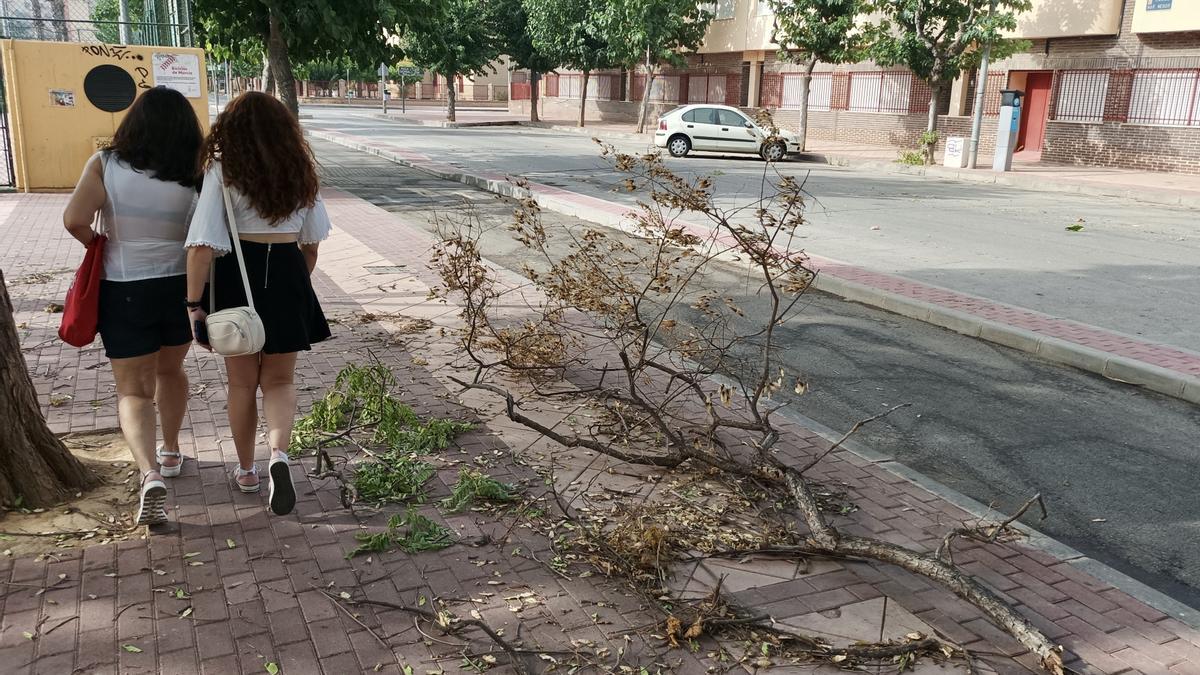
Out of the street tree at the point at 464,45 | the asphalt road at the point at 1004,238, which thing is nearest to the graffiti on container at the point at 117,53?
the asphalt road at the point at 1004,238

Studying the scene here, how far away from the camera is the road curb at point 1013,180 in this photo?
18734 mm

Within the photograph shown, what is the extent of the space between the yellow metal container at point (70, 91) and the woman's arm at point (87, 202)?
12511mm

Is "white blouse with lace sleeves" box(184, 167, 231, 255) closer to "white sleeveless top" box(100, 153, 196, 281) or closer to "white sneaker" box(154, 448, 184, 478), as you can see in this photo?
"white sleeveless top" box(100, 153, 196, 281)

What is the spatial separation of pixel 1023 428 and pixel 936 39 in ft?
74.5

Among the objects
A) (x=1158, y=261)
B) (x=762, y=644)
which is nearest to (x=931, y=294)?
(x=1158, y=261)

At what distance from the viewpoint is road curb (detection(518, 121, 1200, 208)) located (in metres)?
18.7

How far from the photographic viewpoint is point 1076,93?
2609cm

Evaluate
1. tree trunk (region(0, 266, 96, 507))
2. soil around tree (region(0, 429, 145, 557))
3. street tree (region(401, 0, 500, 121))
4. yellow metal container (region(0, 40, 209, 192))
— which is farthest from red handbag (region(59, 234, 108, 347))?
street tree (region(401, 0, 500, 121))

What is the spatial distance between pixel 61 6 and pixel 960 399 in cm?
1914

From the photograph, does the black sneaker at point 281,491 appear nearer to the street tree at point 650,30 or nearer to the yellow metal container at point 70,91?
the yellow metal container at point 70,91

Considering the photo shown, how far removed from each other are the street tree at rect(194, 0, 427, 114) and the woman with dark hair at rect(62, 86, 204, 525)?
352 inches

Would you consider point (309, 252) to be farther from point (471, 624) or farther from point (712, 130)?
point (712, 130)

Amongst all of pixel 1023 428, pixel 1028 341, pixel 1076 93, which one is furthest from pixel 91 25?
pixel 1076 93

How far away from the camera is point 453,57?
43.5 m
